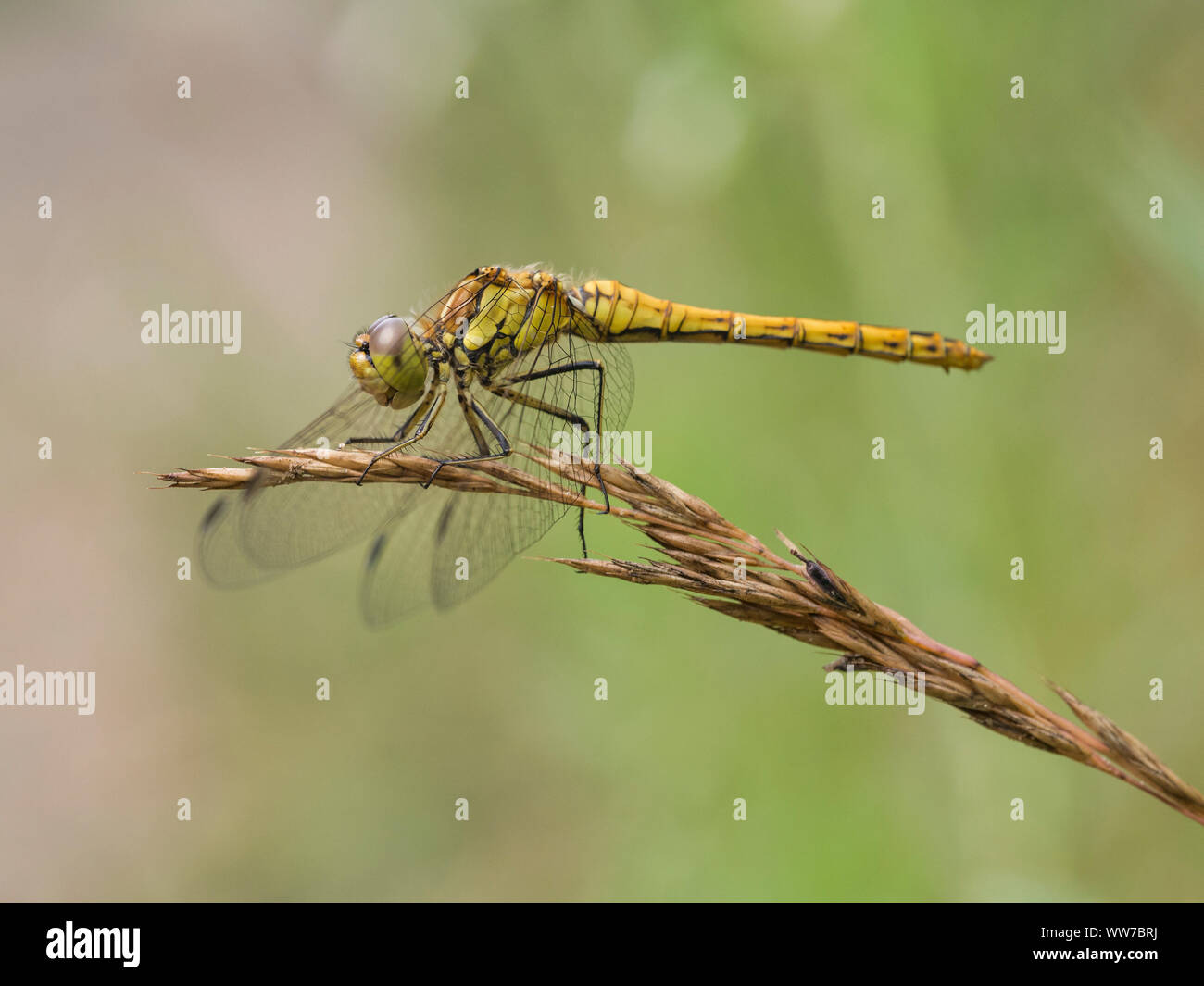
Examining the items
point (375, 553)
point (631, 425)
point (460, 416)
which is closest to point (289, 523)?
point (375, 553)

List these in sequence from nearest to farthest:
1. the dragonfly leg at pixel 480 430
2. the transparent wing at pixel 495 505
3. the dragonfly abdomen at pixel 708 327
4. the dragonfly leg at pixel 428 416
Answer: the dragonfly leg at pixel 480 430 → the transparent wing at pixel 495 505 → the dragonfly leg at pixel 428 416 → the dragonfly abdomen at pixel 708 327

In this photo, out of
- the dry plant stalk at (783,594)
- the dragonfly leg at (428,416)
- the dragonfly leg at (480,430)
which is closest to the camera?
the dry plant stalk at (783,594)

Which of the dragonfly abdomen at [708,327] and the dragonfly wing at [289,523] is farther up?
the dragonfly abdomen at [708,327]

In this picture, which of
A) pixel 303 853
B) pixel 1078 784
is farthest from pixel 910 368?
pixel 303 853

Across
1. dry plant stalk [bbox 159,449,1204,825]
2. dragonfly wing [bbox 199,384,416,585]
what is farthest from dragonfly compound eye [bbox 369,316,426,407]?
dry plant stalk [bbox 159,449,1204,825]

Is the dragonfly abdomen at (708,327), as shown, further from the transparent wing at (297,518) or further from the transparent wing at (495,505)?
the transparent wing at (297,518)

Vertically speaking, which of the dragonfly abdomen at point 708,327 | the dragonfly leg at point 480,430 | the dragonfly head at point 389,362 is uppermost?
the dragonfly abdomen at point 708,327

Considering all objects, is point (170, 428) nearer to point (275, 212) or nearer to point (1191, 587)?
point (275, 212)

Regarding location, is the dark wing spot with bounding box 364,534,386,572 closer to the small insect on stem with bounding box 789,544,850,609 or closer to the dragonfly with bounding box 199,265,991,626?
the dragonfly with bounding box 199,265,991,626

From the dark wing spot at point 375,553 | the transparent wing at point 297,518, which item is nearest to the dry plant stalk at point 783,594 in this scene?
the transparent wing at point 297,518
